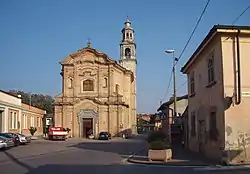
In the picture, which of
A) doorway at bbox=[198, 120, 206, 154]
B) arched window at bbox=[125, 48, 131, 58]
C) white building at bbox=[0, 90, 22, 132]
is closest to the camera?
doorway at bbox=[198, 120, 206, 154]

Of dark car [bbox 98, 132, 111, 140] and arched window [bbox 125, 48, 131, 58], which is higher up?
arched window [bbox 125, 48, 131, 58]

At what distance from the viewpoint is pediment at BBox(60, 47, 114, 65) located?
7600 cm

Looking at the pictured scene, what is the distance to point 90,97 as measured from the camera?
74.2 metres

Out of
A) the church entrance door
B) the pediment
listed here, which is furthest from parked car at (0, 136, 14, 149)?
the pediment

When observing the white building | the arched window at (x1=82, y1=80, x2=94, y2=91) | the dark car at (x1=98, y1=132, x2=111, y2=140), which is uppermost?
the arched window at (x1=82, y1=80, x2=94, y2=91)

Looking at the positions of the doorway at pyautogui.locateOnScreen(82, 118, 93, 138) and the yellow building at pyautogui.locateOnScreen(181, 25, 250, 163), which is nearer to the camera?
the yellow building at pyautogui.locateOnScreen(181, 25, 250, 163)

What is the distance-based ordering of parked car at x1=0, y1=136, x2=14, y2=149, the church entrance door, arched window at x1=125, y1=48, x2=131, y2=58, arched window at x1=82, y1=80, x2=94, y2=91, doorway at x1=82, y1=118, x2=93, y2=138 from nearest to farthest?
parked car at x1=0, y1=136, x2=14, y2=149 < the church entrance door < doorway at x1=82, y1=118, x2=93, y2=138 < arched window at x1=82, y1=80, x2=94, y2=91 < arched window at x1=125, y1=48, x2=131, y2=58

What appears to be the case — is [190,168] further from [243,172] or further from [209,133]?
[209,133]

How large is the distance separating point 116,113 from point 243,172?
2289 inches

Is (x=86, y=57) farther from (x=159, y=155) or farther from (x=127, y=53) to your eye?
(x=159, y=155)

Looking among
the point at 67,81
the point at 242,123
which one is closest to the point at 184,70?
the point at 242,123

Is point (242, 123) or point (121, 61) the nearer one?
point (242, 123)

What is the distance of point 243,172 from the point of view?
15.5 metres

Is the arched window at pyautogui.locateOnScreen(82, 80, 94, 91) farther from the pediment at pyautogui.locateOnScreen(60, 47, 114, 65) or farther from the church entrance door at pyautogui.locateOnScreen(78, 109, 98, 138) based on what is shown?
the church entrance door at pyautogui.locateOnScreen(78, 109, 98, 138)
